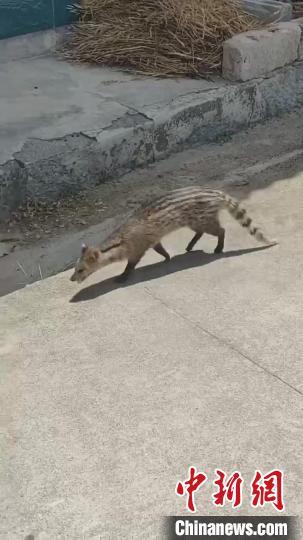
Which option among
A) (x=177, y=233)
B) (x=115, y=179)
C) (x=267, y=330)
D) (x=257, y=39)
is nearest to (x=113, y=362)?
(x=267, y=330)

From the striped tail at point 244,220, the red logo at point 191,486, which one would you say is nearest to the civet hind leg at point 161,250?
the striped tail at point 244,220

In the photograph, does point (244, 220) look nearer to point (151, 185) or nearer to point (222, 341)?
point (151, 185)

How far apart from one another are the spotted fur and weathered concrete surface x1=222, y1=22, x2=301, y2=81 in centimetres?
253

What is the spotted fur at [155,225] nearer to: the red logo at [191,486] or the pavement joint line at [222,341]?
the pavement joint line at [222,341]

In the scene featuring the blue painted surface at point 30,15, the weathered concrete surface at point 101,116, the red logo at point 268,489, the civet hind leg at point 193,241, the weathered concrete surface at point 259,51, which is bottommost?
the red logo at point 268,489

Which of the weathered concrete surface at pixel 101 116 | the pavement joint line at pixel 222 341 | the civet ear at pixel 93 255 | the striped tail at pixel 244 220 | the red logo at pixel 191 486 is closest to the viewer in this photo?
the red logo at pixel 191 486

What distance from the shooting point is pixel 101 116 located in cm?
605

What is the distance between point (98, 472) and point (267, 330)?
55.1 inches

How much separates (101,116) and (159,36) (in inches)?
71.0

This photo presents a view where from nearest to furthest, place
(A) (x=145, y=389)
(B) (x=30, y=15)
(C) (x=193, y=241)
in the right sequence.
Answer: (A) (x=145, y=389)
(C) (x=193, y=241)
(B) (x=30, y=15)

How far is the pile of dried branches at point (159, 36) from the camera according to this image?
7184mm

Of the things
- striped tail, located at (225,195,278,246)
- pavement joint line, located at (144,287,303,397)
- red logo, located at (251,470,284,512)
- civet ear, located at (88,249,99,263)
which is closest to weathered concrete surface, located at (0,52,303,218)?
civet ear, located at (88,249,99,263)

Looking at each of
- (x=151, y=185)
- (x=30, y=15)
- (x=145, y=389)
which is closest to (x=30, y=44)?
(x=30, y=15)

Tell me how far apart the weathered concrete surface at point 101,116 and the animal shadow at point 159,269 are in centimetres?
121
